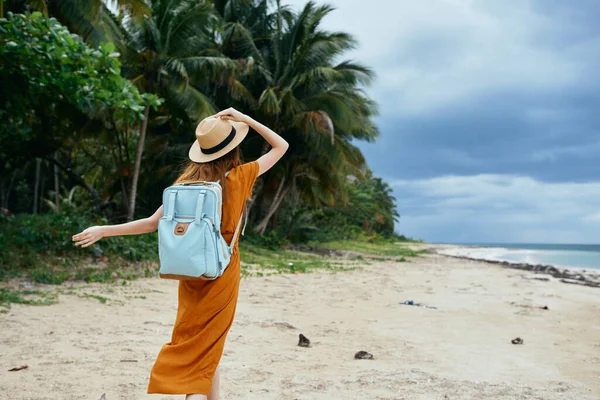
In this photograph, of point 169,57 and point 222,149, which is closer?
point 222,149

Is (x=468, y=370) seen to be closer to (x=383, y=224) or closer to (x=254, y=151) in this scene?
(x=254, y=151)

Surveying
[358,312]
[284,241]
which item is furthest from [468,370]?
[284,241]

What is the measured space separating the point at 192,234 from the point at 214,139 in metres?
0.47

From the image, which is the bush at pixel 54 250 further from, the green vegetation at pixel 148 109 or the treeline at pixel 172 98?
the treeline at pixel 172 98

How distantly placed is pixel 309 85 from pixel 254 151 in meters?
3.13

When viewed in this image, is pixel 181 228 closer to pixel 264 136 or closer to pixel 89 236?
pixel 89 236

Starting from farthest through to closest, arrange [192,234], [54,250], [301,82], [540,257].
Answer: [540,257]
[301,82]
[54,250]
[192,234]

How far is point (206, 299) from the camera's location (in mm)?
2316

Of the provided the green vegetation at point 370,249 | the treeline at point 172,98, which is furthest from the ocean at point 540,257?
the treeline at point 172,98

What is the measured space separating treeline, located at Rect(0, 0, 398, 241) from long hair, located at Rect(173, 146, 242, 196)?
613cm

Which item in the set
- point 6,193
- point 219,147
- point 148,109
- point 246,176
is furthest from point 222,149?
point 6,193

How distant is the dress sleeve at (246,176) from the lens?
2.40 meters

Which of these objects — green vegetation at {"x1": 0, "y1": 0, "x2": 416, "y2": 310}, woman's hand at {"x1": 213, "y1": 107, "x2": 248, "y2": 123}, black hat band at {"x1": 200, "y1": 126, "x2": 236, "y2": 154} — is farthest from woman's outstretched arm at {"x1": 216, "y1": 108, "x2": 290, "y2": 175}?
green vegetation at {"x1": 0, "y1": 0, "x2": 416, "y2": 310}

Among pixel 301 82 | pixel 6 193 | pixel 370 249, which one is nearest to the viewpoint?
pixel 301 82
